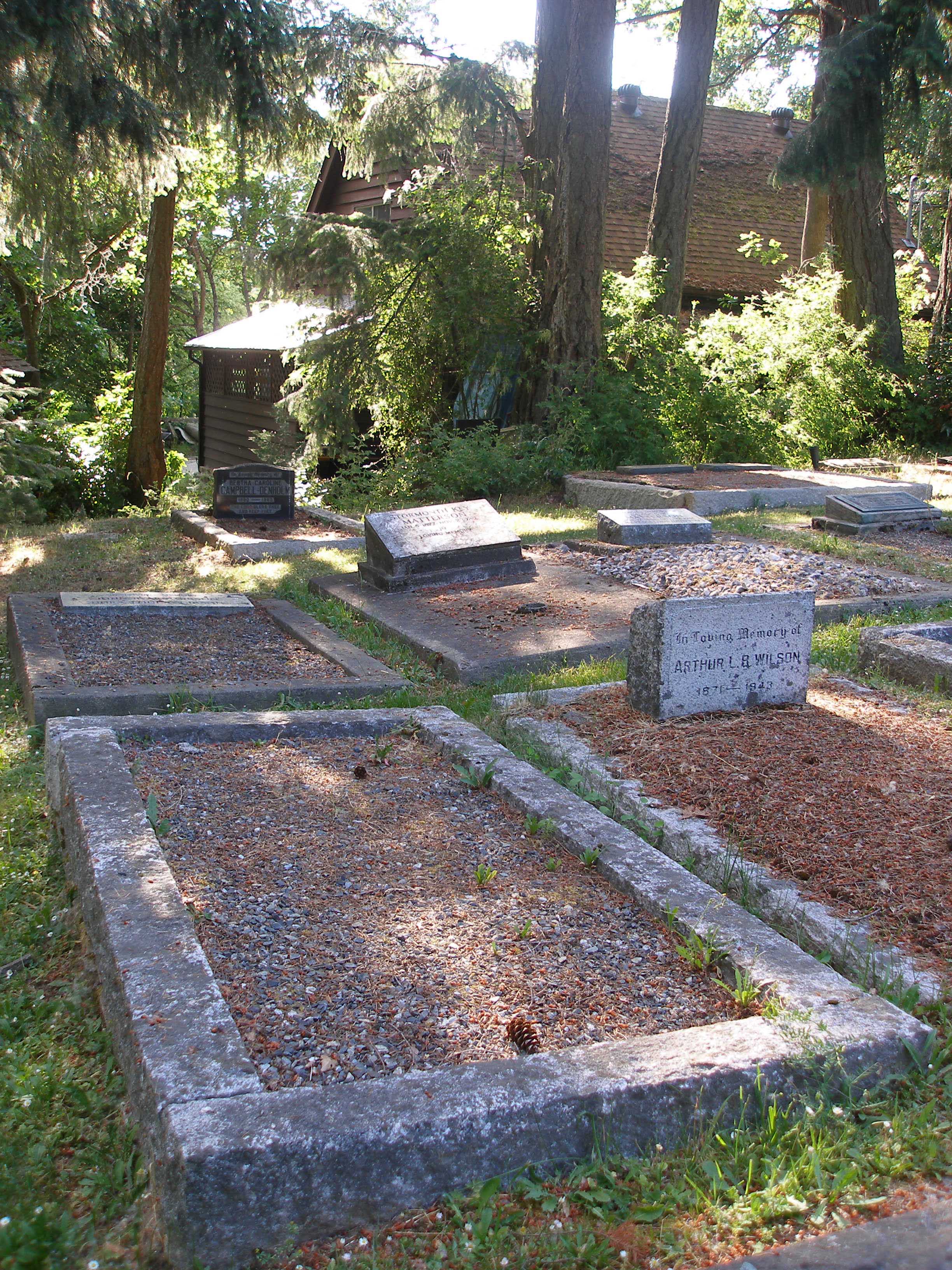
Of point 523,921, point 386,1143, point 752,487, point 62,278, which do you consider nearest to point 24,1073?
point 386,1143

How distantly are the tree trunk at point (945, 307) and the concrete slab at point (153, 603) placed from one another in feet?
46.1

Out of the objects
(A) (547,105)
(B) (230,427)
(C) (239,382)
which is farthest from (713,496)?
(B) (230,427)

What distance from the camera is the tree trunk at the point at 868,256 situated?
16.7 m

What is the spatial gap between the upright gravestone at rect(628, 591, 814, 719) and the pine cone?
7.79 feet

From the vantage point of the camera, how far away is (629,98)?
24.1 meters

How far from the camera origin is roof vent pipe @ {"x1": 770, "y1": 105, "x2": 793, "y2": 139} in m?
25.3

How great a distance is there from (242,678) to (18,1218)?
4024mm

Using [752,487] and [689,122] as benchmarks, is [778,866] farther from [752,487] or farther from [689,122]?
[689,122]

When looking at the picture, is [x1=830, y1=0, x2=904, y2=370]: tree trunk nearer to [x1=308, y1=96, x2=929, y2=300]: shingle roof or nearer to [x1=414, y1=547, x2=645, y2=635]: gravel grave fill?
[x1=308, y1=96, x2=929, y2=300]: shingle roof

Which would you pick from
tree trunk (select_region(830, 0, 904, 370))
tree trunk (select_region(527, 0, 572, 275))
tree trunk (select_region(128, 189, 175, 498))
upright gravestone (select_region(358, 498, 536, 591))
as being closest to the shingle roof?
tree trunk (select_region(830, 0, 904, 370))

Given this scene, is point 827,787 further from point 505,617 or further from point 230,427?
point 230,427

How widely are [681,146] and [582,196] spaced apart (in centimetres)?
294

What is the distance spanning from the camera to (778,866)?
3.62m

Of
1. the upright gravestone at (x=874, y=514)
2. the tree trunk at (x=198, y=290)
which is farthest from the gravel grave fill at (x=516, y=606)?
the tree trunk at (x=198, y=290)
